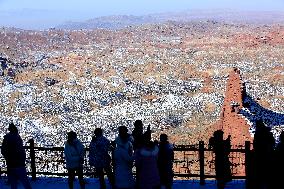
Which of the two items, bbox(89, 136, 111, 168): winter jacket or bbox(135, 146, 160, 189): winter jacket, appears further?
bbox(89, 136, 111, 168): winter jacket

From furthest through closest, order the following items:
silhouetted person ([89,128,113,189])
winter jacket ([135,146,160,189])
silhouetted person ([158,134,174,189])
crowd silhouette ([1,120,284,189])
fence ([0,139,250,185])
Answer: fence ([0,139,250,185]) → silhouetted person ([89,128,113,189]) → silhouetted person ([158,134,174,189]) → crowd silhouette ([1,120,284,189]) → winter jacket ([135,146,160,189])

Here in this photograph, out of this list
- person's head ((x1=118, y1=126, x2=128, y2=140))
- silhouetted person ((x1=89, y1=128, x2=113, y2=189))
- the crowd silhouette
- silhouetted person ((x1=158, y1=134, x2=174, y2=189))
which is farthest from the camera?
silhouetted person ((x1=89, y1=128, x2=113, y2=189))

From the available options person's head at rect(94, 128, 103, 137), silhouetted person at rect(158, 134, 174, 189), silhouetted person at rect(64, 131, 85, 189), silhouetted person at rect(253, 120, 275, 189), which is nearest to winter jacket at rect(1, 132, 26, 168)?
silhouetted person at rect(64, 131, 85, 189)

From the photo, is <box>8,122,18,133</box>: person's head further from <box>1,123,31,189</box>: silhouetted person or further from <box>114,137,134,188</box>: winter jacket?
<box>114,137,134,188</box>: winter jacket

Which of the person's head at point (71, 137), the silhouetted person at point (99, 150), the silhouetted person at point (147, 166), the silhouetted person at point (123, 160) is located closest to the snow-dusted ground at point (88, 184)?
the silhouetted person at point (99, 150)

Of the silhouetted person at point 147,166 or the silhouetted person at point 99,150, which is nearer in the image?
the silhouetted person at point 147,166

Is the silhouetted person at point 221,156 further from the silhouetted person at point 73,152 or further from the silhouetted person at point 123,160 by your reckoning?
the silhouetted person at point 73,152

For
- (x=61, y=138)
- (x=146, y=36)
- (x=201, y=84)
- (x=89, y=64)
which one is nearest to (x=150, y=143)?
(x=61, y=138)
